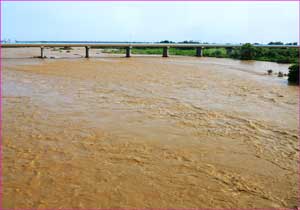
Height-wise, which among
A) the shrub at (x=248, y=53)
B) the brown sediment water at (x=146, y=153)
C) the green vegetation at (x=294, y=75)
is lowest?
the brown sediment water at (x=146, y=153)

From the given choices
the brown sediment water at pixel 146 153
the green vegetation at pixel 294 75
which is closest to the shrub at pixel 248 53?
the green vegetation at pixel 294 75

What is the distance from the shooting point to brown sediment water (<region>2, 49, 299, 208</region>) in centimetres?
498

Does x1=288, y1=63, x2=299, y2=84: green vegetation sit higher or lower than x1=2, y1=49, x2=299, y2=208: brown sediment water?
higher

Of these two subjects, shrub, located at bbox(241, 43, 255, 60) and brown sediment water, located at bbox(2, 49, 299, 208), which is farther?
Result: shrub, located at bbox(241, 43, 255, 60)

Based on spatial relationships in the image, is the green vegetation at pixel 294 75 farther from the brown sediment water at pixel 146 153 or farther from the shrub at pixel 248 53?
the shrub at pixel 248 53

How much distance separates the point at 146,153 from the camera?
6.88m

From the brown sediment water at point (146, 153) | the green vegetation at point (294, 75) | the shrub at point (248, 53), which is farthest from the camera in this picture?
the shrub at point (248, 53)

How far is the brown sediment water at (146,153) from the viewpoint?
16.3 ft

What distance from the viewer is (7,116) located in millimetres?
9656

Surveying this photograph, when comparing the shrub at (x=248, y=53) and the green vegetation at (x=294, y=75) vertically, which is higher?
the shrub at (x=248, y=53)

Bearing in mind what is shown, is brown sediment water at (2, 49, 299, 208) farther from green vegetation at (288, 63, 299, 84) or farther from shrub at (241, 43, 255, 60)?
shrub at (241, 43, 255, 60)

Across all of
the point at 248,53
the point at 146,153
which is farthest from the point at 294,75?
the point at 248,53

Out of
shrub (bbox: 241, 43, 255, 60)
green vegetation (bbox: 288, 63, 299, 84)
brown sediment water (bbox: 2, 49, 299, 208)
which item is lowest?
brown sediment water (bbox: 2, 49, 299, 208)

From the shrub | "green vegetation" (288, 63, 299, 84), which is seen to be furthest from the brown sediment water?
the shrub
